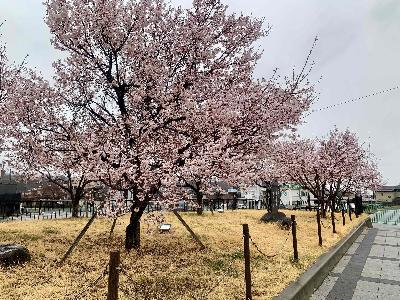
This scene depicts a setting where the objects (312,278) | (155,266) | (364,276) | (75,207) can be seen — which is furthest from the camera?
(75,207)

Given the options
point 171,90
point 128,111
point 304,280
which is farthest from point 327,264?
point 128,111

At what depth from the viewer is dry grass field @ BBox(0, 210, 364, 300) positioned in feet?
24.7

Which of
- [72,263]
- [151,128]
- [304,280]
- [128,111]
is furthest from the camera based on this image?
[128,111]

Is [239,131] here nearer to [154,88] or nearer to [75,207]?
[154,88]

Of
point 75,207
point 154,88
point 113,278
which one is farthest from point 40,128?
point 75,207

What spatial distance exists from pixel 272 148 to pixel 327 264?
4.68 m

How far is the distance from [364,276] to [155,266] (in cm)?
599

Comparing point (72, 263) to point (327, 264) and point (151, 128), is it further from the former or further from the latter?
point (327, 264)

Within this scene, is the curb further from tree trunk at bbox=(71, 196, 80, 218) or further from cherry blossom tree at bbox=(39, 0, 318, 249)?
tree trunk at bbox=(71, 196, 80, 218)

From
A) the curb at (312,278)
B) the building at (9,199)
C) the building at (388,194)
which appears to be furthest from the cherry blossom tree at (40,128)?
the building at (388,194)

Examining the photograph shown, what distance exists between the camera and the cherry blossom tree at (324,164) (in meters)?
27.5

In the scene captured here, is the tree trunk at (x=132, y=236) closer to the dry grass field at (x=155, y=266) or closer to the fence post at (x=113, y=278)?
the dry grass field at (x=155, y=266)

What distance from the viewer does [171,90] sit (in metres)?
11.1

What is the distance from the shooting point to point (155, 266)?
31.7ft
